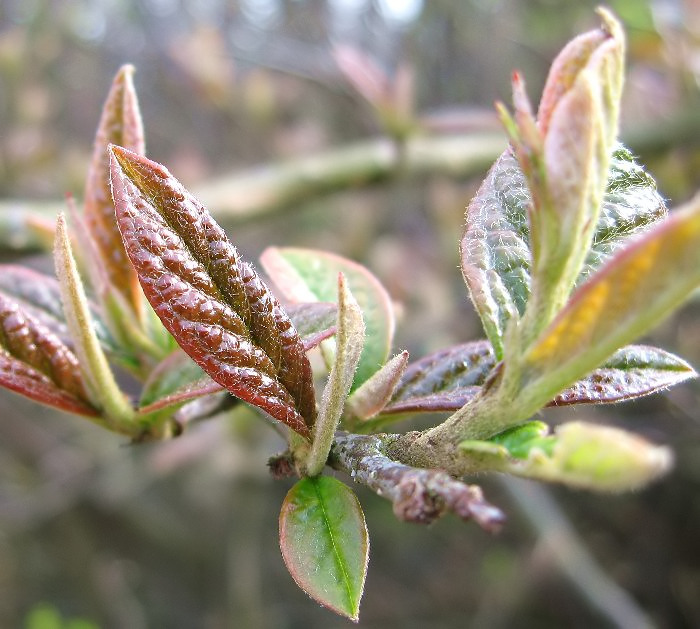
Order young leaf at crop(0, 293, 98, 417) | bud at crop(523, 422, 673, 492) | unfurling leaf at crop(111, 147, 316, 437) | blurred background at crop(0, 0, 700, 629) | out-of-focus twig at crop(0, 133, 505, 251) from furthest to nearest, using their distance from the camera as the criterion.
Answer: blurred background at crop(0, 0, 700, 629) < out-of-focus twig at crop(0, 133, 505, 251) < young leaf at crop(0, 293, 98, 417) < unfurling leaf at crop(111, 147, 316, 437) < bud at crop(523, 422, 673, 492)

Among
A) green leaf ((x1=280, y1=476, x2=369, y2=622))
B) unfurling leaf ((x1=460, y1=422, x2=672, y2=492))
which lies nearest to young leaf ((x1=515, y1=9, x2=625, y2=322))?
unfurling leaf ((x1=460, y1=422, x2=672, y2=492))

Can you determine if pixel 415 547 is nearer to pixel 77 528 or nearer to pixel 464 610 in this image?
pixel 464 610

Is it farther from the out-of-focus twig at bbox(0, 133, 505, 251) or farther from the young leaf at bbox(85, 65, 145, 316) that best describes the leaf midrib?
the out-of-focus twig at bbox(0, 133, 505, 251)

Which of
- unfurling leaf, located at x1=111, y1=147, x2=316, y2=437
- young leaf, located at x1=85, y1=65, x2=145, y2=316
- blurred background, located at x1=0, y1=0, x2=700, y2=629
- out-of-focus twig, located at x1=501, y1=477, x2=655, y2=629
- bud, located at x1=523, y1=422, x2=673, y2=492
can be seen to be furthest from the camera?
blurred background, located at x1=0, y1=0, x2=700, y2=629

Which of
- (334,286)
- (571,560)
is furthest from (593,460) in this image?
(571,560)

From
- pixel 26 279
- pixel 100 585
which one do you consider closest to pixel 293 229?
pixel 100 585

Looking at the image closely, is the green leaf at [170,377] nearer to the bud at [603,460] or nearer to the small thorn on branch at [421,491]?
the small thorn on branch at [421,491]
